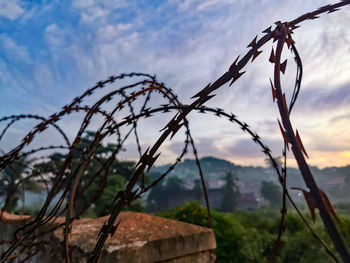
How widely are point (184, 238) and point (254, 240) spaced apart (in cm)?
493

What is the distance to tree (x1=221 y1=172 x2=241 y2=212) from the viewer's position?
146ft

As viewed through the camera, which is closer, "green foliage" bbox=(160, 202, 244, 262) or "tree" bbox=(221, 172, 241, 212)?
"green foliage" bbox=(160, 202, 244, 262)

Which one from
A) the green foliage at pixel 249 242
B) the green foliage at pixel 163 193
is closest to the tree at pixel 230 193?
the green foliage at pixel 163 193

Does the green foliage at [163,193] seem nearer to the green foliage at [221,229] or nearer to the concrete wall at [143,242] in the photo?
the green foliage at [221,229]

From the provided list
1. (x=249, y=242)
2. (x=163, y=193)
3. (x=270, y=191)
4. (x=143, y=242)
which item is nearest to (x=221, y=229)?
(x=249, y=242)

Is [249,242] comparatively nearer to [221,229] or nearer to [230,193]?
[221,229]

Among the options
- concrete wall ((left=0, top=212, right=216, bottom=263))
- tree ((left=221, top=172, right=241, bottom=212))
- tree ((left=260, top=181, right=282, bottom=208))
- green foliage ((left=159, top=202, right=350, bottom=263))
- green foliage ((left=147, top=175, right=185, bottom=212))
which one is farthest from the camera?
tree ((left=260, top=181, right=282, bottom=208))

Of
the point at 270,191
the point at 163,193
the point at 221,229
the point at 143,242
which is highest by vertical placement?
the point at 270,191

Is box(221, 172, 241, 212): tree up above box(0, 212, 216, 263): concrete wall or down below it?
above

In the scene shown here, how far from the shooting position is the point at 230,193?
4506 cm

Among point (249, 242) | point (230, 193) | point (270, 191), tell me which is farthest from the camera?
point (270, 191)

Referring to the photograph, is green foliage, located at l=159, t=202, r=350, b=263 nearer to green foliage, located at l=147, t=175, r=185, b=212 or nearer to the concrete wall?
the concrete wall

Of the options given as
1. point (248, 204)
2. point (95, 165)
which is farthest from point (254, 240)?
point (248, 204)

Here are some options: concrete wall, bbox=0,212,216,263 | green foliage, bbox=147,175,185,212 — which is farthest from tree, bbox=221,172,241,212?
concrete wall, bbox=0,212,216,263
